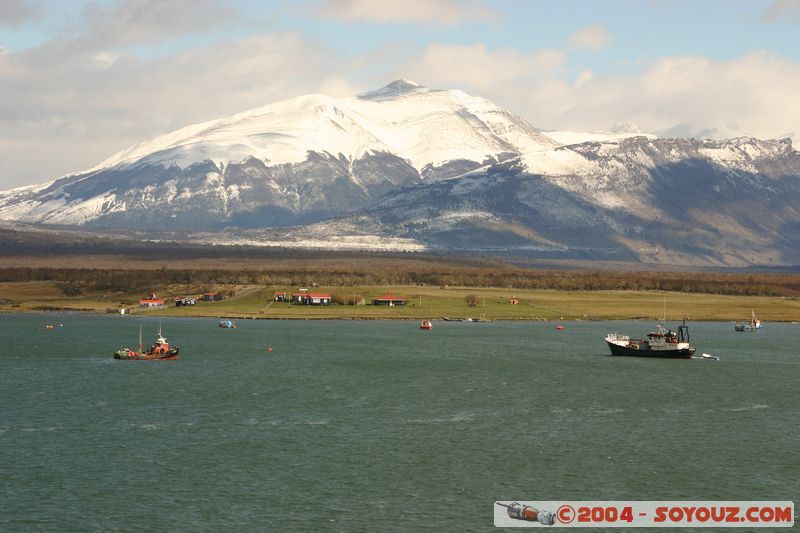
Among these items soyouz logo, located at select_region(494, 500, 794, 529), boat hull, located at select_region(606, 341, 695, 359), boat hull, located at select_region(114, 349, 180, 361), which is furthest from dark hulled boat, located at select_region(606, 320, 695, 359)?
soyouz logo, located at select_region(494, 500, 794, 529)

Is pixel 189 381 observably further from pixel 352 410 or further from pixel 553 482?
pixel 553 482

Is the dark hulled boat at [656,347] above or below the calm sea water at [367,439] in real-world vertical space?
above

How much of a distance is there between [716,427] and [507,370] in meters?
45.1

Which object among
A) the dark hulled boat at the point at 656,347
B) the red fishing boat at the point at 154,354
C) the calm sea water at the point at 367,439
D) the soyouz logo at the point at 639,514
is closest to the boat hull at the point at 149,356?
the red fishing boat at the point at 154,354

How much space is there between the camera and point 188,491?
245 feet

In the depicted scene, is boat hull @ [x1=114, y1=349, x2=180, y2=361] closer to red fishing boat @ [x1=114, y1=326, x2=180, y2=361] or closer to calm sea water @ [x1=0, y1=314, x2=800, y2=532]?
red fishing boat @ [x1=114, y1=326, x2=180, y2=361]

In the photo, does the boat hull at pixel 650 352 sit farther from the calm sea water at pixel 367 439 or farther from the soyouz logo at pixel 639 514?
the soyouz logo at pixel 639 514

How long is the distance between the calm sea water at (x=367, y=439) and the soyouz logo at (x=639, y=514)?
2235 millimetres

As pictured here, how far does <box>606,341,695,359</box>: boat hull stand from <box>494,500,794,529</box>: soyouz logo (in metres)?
95.5

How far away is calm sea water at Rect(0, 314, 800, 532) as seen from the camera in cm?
7150

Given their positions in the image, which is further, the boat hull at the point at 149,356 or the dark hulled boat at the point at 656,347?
the dark hulled boat at the point at 656,347

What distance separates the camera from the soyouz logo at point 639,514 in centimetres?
6725

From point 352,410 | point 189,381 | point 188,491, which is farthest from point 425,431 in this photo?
point 189,381

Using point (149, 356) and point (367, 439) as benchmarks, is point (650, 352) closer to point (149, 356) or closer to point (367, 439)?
point (149, 356)
